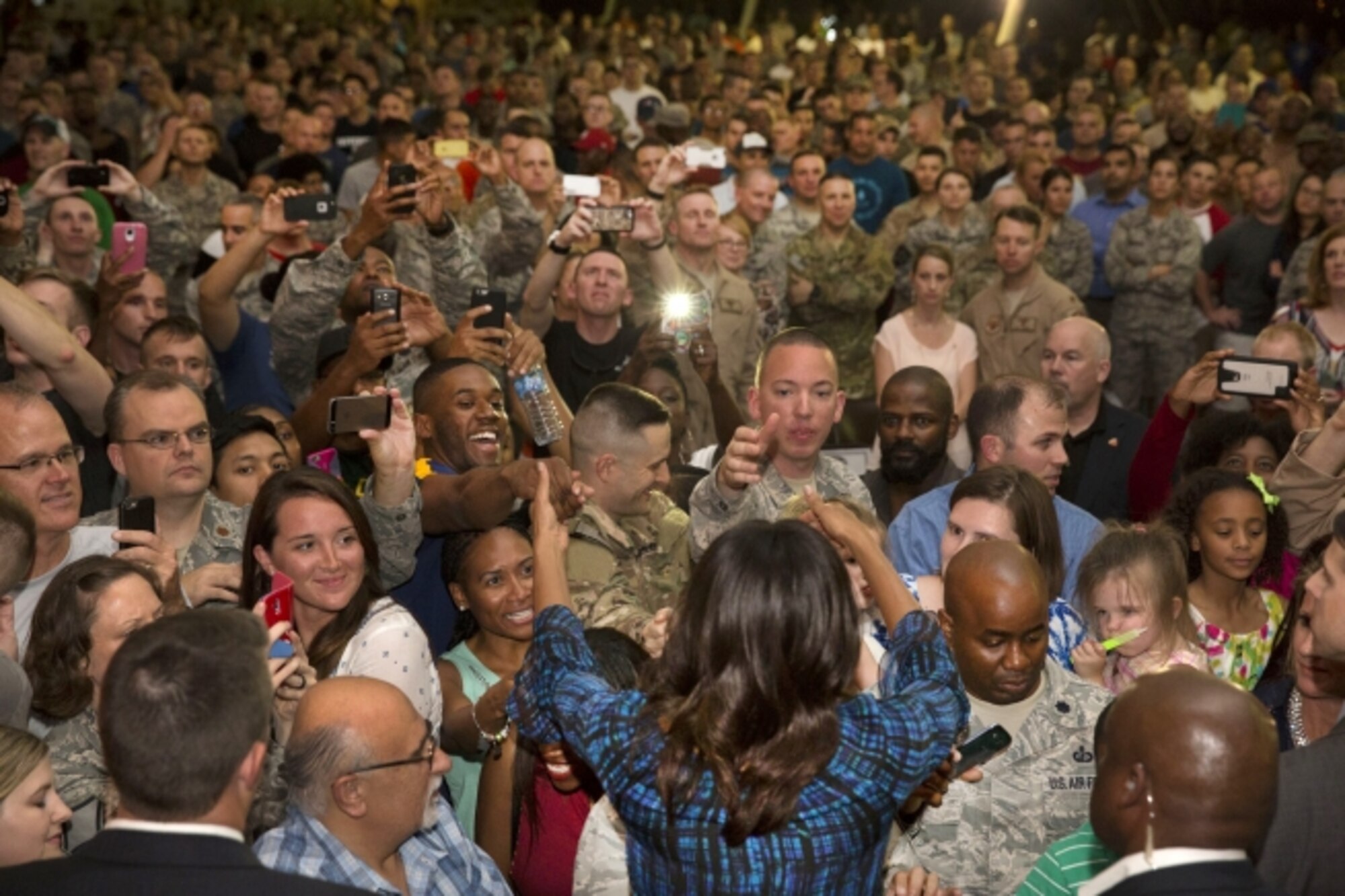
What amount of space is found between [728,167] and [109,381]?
6484mm

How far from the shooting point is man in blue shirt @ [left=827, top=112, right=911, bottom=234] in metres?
9.96

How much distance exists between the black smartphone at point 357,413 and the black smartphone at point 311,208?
1.85m

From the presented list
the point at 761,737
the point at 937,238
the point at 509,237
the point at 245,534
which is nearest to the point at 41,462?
the point at 245,534

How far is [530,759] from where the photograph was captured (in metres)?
3.18

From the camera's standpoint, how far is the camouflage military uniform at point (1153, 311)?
27.6 ft

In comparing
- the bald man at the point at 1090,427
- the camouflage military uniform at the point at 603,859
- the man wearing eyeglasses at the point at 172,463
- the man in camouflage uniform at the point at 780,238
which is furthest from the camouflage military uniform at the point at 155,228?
the camouflage military uniform at the point at 603,859

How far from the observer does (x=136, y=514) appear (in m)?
3.66

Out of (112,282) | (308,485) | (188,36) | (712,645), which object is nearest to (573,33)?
(188,36)

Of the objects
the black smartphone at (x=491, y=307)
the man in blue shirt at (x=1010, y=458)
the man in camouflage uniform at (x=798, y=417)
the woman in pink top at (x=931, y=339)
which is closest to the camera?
the man in blue shirt at (x=1010, y=458)

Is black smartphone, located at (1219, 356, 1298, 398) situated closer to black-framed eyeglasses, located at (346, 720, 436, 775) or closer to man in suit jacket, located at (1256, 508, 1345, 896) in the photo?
man in suit jacket, located at (1256, 508, 1345, 896)

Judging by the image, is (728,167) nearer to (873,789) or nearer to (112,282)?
(112,282)

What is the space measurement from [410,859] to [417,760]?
0.24m

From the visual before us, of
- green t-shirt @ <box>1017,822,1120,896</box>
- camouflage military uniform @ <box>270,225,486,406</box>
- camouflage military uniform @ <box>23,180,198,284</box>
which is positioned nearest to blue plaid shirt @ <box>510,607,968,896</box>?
green t-shirt @ <box>1017,822,1120,896</box>

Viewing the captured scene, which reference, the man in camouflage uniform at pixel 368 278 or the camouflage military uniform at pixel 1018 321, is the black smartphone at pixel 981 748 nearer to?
the man in camouflage uniform at pixel 368 278
